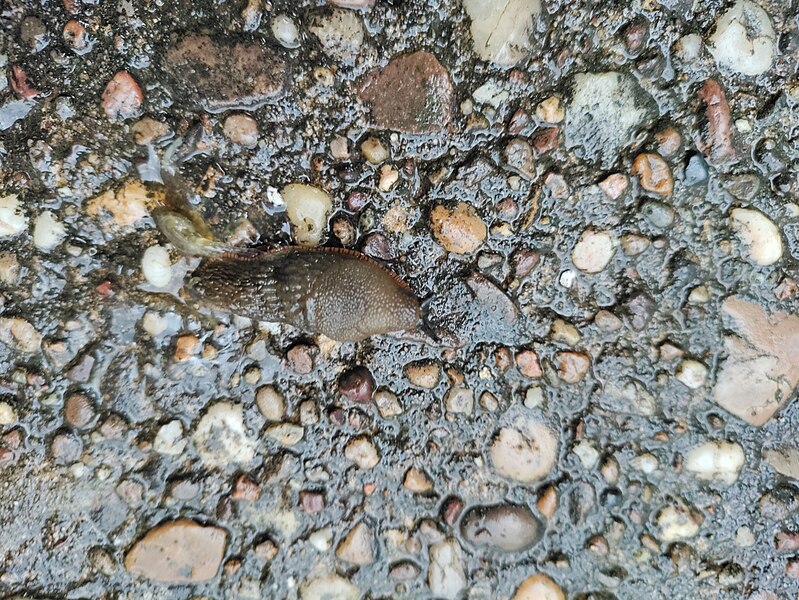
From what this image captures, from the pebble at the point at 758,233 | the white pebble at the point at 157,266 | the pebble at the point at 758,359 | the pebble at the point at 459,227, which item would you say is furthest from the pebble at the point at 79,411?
the pebble at the point at 758,233

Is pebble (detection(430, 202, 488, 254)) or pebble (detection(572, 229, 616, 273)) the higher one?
pebble (detection(572, 229, 616, 273))

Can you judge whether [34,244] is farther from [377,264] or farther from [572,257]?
[572,257]

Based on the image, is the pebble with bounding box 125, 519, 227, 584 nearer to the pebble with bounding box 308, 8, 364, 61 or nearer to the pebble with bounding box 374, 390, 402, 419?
the pebble with bounding box 374, 390, 402, 419

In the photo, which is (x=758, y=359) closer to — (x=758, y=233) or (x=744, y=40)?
(x=758, y=233)

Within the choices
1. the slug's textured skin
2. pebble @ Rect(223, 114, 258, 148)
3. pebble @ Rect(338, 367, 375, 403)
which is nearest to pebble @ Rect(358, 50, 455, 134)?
pebble @ Rect(223, 114, 258, 148)

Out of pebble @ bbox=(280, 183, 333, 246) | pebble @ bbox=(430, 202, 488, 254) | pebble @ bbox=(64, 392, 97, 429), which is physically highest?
pebble @ bbox=(430, 202, 488, 254)

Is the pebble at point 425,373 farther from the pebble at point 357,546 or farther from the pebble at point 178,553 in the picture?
the pebble at point 178,553

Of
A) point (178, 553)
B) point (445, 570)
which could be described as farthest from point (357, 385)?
point (178, 553)

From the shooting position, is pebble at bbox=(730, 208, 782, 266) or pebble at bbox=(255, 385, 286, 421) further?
pebble at bbox=(255, 385, 286, 421)
